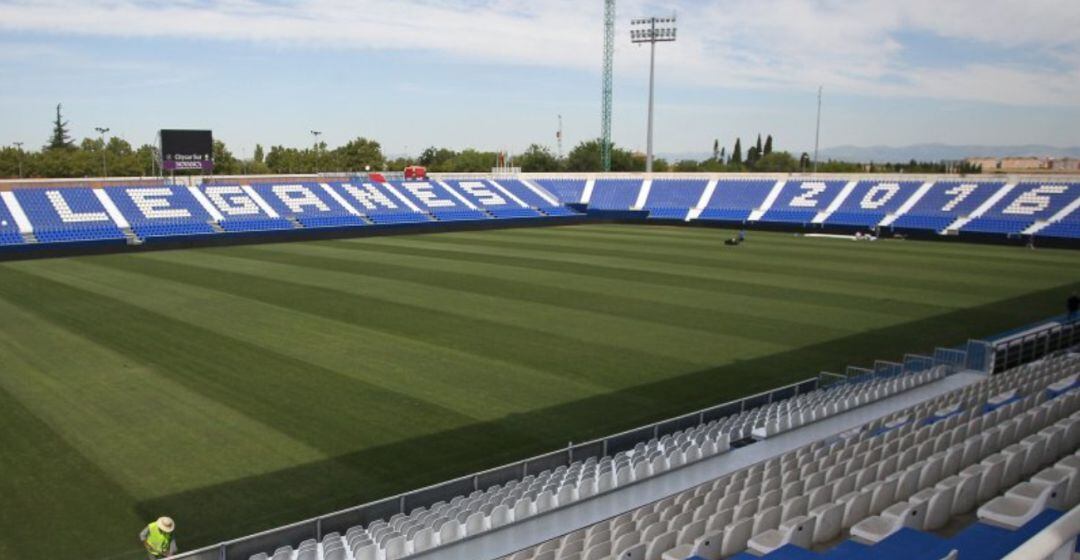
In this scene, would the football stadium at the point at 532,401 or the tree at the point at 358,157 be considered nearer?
the football stadium at the point at 532,401

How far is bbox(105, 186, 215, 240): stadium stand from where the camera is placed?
46.8m

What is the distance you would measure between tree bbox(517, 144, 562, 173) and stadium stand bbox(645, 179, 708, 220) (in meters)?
44.7

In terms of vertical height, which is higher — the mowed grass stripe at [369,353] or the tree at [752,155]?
the tree at [752,155]

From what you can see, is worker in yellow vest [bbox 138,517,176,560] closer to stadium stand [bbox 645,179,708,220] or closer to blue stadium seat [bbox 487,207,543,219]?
blue stadium seat [bbox 487,207,543,219]

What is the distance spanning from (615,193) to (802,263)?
3215 centimetres

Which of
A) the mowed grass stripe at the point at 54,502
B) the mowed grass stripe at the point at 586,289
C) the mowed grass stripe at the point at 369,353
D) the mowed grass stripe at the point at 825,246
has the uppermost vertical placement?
the mowed grass stripe at the point at 825,246

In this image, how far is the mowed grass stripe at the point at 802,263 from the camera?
32562 mm

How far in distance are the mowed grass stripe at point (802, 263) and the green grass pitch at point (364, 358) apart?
331mm

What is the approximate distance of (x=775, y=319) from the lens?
80.8 ft

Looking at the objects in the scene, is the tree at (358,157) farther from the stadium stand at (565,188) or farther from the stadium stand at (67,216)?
the stadium stand at (67,216)

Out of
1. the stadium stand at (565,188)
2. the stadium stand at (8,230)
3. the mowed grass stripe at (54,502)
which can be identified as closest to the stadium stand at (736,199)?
the stadium stand at (565,188)

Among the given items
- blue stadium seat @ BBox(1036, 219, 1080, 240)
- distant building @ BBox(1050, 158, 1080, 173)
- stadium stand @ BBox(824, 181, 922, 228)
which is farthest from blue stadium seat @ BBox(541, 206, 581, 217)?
distant building @ BBox(1050, 158, 1080, 173)

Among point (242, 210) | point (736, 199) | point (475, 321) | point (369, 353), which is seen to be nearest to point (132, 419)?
point (369, 353)

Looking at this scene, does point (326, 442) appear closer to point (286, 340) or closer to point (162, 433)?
point (162, 433)
